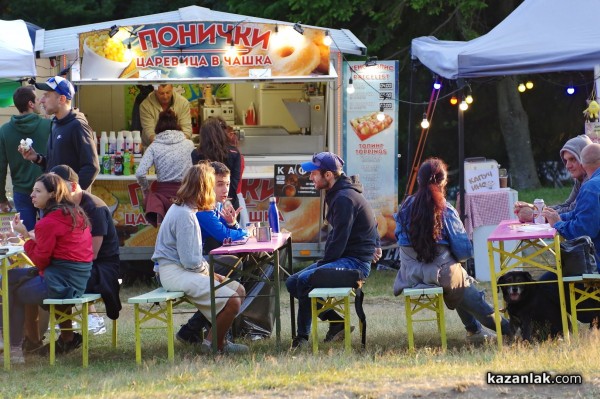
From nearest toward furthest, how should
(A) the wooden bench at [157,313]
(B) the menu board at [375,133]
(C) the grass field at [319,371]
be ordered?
(C) the grass field at [319,371] < (A) the wooden bench at [157,313] < (B) the menu board at [375,133]

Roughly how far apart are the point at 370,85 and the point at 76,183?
4.99 meters

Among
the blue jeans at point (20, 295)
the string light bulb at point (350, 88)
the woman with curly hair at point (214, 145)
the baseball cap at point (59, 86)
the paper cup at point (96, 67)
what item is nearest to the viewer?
the blue jeans at point (20, 295)

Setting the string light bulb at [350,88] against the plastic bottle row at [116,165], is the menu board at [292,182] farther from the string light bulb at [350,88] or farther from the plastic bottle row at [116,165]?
the plastic bottle row at [116,165]

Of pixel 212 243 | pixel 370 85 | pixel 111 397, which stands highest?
pixel 370 85

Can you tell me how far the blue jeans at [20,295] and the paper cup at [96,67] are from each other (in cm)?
383

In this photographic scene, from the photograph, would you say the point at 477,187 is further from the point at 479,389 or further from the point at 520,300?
the point at 479,389

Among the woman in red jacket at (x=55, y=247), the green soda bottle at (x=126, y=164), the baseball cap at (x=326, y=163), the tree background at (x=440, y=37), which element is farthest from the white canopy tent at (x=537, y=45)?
the tree background at (x=440, y=37)

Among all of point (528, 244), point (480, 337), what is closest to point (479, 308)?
point (480, 337)

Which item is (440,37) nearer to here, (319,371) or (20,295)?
(20,295)

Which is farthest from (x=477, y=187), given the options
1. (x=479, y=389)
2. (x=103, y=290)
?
(x=479, y=389)

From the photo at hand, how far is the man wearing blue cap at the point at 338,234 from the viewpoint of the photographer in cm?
817

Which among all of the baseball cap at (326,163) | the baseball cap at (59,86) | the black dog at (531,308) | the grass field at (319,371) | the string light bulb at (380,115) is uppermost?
the baseball cap at (59,86)

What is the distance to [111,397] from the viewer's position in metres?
6.57

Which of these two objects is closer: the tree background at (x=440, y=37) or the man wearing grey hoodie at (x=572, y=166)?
the man wearing grey hoodie at (x=572, y=166)
